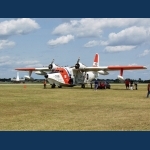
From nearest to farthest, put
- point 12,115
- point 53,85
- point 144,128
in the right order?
1. point 144,128
2. point 12,115
3. point 53,85

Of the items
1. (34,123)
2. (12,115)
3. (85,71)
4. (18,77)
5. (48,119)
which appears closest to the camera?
(34,123)

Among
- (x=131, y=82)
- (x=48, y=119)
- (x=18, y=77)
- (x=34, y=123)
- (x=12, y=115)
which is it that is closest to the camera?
(x=34, y=123)

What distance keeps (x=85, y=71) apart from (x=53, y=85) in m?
7.28

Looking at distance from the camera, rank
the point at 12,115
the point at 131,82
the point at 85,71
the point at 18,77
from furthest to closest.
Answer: the point at 18,77 → the point at 85,71 → the point at 131,82 → the point at 12,115

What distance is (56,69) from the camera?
5109 cm

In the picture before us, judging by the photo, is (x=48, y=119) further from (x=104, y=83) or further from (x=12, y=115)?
(x=104, y=83)

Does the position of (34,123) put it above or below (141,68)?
below

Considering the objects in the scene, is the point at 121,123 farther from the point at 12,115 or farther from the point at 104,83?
the point at 104,83

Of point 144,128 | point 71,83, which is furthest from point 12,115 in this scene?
point 71,83

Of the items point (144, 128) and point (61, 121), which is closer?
point (144, 128)

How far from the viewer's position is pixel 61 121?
13.0m

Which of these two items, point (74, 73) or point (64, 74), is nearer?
point (64, 74)

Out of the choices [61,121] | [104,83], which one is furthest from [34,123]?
[104,83]

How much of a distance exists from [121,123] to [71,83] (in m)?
40.3
